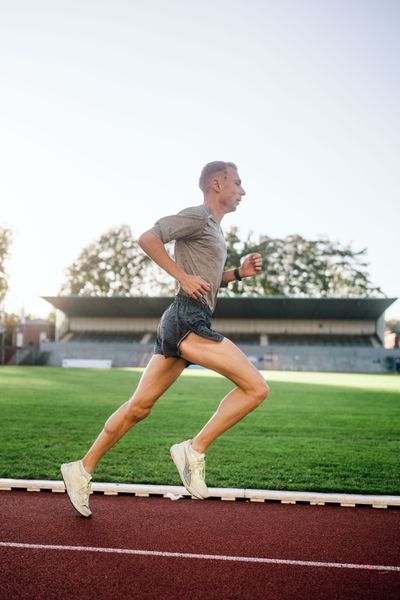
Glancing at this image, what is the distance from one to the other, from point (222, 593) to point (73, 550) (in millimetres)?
1039

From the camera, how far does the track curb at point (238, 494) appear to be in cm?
469

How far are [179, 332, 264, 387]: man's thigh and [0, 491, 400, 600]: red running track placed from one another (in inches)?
40.5

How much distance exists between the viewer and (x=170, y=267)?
12.7 ft

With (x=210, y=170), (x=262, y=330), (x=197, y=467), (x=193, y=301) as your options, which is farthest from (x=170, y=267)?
(x=262, y=330)

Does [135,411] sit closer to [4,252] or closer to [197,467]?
[197,467]

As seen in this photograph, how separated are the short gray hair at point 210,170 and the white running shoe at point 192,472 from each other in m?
1.89

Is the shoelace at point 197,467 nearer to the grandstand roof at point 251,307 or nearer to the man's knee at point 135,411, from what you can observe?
the man's knee at point 135,411

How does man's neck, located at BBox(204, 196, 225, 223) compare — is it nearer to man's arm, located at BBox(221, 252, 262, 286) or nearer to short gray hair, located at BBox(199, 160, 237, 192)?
short gray hair, located at BBox(199, 160, 237, 192)

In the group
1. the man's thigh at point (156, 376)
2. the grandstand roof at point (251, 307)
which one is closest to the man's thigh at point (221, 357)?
the man's thigh at point (156, 376)

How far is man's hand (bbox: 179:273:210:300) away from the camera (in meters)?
3.84

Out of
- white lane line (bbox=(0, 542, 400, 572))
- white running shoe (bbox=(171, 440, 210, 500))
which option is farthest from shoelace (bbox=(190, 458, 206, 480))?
white lane line (bbox=(0, 542, 400, 572))

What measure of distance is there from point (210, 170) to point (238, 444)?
4.92m

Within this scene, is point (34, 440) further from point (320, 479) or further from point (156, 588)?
point (156, 588)

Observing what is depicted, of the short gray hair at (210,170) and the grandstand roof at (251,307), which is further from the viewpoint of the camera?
the grandstand roof at (251,307)
